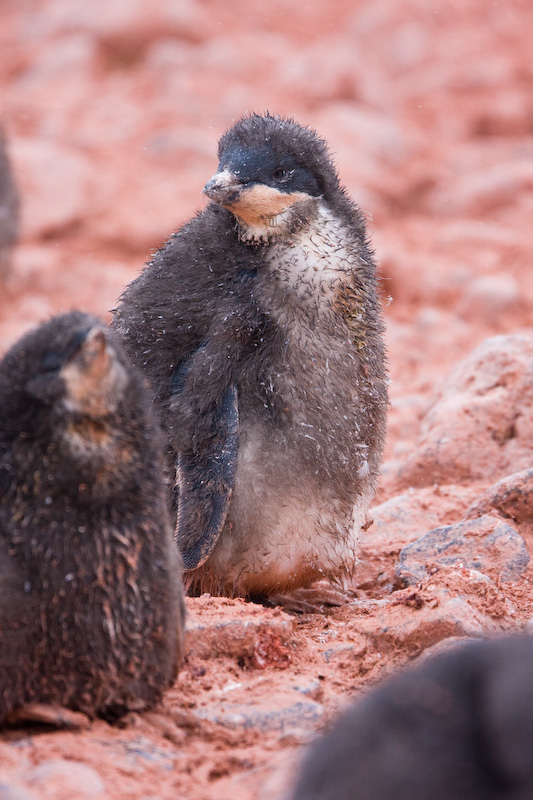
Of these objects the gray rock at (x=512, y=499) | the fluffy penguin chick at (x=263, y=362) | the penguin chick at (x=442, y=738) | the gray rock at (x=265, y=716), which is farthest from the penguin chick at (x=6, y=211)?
the penguin chick at (x=442, y=738)

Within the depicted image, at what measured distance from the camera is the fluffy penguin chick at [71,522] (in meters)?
2.91

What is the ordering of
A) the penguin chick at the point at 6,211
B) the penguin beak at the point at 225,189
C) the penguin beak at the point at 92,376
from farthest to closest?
1. the penguin chick at the point at 6,211
2. the penguin beak at the point at 225,189
3. the penguin beak at the point at 92,376

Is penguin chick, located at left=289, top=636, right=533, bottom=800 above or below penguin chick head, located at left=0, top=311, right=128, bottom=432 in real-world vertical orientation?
below

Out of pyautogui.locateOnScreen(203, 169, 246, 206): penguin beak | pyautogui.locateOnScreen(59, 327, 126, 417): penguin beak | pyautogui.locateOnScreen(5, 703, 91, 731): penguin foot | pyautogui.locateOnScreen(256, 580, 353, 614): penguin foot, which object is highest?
pyautogui.locateOnScreen(203, 169, 246, 206): penguin beak

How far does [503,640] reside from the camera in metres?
2.24

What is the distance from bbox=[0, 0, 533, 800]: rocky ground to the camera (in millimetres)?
3121

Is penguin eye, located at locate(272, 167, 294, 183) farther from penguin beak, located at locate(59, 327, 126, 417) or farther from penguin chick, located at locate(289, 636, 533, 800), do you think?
penguin chick, located at locate(289, 636, 533, 800)

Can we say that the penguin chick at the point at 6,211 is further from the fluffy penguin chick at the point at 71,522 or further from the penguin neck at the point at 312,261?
the fluffy penguin chick at the point at 71,522

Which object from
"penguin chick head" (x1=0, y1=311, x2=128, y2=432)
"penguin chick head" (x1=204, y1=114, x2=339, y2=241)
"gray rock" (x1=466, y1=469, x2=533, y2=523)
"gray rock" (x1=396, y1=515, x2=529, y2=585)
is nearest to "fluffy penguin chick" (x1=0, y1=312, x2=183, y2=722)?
"penguin chick head" (x1=0, y1=311, x2=128, y2=432)

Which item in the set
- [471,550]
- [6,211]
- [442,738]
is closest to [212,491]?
[471,550]

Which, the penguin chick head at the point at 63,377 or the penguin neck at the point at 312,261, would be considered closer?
the penguin chick head at the point at 63,377

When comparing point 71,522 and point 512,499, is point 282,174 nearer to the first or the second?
point 512,499

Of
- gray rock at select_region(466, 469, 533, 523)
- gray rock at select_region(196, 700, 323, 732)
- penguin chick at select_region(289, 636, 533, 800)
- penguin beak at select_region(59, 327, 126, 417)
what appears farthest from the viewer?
gray rock at select_region(466, 469, 533, 523)

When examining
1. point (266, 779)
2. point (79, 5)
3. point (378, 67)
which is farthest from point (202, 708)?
point (79, 5)
